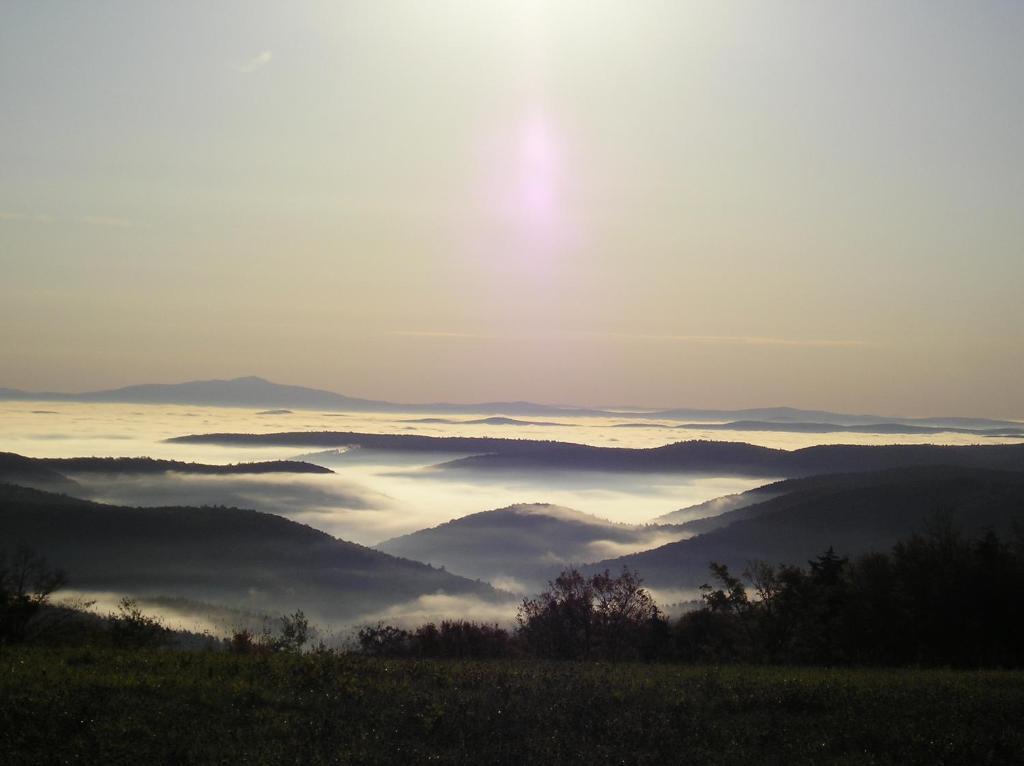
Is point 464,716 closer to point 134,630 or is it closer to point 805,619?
point 134,630

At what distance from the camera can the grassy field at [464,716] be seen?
11102 mm

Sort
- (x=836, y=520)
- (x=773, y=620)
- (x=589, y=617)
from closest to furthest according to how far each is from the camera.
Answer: (x=773, y=620), (x=589, y=617), (x=836, y=520)

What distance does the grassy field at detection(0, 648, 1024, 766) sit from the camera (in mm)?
11102

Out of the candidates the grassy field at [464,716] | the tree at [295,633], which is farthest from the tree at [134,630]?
the grassy field at [464,716]

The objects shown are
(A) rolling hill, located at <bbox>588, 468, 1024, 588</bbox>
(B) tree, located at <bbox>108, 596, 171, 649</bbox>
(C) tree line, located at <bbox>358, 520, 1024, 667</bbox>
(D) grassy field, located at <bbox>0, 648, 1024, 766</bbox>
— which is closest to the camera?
(D) grassy field, located at <bbox>0, 648, 1024, 766</bbox>

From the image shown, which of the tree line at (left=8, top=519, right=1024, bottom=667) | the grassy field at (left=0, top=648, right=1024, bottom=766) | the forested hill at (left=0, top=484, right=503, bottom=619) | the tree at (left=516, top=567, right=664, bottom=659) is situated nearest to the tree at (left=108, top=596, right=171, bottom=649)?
the tree line at (left=8, top=519, right=1024, bottom=667)

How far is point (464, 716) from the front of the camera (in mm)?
12242

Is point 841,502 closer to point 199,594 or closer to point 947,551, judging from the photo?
point 199,594

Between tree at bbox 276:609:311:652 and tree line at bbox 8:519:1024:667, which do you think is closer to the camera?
tree at bbox 276:609:311:652

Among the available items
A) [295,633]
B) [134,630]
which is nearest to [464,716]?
[134,630]

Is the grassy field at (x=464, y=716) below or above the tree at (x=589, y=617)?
above

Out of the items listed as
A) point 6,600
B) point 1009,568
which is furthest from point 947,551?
point 6,600

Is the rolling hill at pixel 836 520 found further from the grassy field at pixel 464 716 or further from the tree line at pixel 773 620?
the grassy field at pixel 464 716

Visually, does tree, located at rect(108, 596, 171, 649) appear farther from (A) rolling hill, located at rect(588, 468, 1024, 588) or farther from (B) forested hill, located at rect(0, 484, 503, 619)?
(A) rolling hill, located at rect(588, 468, 1024, 588)
